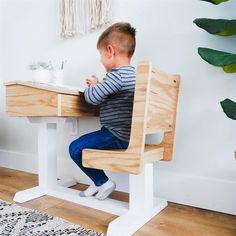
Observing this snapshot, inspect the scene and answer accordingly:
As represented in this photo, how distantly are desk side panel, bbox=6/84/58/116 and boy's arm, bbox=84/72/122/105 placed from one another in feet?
0.52

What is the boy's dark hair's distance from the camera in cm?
119

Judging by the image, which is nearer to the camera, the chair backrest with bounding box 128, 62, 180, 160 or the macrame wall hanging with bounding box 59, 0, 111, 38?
the chair backrest with bounding box 128, 62, 180, 160

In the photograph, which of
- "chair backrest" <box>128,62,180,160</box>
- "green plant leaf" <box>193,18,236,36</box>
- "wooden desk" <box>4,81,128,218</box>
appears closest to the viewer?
"chair backrest" <box>128,62,180,160</box>

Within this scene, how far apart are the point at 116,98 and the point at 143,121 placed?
321 mm

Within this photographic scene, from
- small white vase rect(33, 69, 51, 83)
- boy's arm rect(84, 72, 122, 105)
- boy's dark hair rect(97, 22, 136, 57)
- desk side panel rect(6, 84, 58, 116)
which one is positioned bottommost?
desk side panel rect(6, 84, 58, 116)

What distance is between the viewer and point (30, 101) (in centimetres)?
117

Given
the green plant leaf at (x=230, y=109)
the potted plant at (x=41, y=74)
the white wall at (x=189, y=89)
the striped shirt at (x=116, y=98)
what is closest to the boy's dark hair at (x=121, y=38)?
the striped shirt at (x=116, y=98)

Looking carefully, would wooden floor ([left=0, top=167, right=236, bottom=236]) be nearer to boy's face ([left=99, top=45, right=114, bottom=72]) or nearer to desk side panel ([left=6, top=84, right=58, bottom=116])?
desk side panel ([left=6, top=84, right=58, bottom=116])

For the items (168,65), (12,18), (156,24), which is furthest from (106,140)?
(12,18)

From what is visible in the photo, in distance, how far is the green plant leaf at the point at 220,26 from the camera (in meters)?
1.00

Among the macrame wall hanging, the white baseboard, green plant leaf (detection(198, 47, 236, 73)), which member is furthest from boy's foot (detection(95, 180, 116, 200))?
the macrame wall hanging

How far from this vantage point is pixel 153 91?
0.95 m

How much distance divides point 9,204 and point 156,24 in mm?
1128

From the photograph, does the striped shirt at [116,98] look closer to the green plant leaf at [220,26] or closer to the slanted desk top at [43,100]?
the slanted desk top at [43,100]
